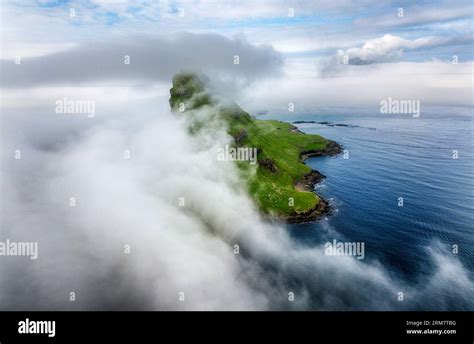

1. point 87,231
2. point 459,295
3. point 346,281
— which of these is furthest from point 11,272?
point 459,295

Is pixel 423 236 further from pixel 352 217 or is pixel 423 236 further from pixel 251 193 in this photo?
pixel 251 193

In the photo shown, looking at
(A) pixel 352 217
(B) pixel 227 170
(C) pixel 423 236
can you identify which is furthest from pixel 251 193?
(C) pixel 423 236

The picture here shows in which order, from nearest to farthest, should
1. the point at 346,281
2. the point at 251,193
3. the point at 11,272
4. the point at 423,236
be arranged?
the point at 346,281 → the point at 423,236 → the point at 11,272 → the point at 251,193

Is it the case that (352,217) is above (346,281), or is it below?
above
